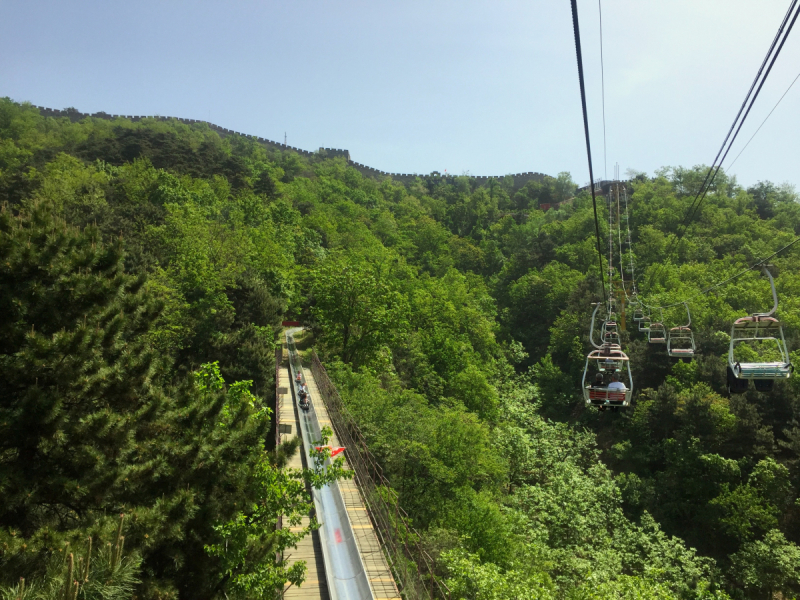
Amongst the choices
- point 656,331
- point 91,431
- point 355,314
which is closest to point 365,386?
point 355,314

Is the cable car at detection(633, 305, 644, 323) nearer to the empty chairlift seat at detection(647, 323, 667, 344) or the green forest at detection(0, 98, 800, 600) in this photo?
the empty chairlift seat at detection(647, 323, 667, 344)

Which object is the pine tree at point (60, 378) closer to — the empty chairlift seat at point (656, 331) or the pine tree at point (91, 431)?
the pine tree at point (91, 431)

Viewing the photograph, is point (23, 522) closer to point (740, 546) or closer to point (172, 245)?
point (172, 245)

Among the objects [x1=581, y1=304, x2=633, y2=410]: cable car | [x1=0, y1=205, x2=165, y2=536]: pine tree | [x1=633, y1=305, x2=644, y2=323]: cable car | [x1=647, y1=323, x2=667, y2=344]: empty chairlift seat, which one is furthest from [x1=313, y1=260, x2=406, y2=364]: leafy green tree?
[x1=0, y1=205, x2=165, y2=536]: pine tree

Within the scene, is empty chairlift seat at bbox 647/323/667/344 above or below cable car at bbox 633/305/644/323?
below

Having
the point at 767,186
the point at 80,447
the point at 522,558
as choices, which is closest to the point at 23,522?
the point at 80,447

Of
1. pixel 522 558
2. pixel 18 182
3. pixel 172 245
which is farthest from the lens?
pixel 18 182

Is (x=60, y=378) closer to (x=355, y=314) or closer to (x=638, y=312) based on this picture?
(x=355, y=314)

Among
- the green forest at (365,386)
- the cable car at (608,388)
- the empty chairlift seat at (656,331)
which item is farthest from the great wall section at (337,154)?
the cable car at (608,388)
